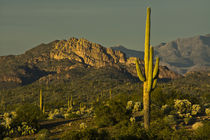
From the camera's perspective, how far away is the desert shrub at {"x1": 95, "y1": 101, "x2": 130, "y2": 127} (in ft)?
107

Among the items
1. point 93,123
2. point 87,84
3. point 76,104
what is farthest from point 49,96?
point 93,123

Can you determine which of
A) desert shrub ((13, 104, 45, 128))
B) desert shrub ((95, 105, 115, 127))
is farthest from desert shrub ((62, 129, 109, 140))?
desert shrub ((13, 104, 45, 128))

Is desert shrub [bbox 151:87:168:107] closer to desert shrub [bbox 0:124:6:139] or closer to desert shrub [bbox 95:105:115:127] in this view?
desert shrub [bbox 95:105:115:127]

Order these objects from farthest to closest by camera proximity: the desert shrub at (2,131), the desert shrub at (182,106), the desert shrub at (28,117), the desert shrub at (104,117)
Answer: the desert shrub at (182,106)
the desert shrub at (28,117)
the desert shrub at (104,117)
the desert shrub at (2,131)

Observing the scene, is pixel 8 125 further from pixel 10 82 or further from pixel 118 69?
pixel 10 82

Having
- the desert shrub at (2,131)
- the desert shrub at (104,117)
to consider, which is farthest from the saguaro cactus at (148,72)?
the desert shrub at (2,131)

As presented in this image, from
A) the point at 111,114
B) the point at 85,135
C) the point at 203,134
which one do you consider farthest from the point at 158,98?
the point at 85,135

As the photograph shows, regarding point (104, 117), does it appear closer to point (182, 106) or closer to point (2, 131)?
point (182, 106)

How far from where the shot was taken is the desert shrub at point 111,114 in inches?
1279

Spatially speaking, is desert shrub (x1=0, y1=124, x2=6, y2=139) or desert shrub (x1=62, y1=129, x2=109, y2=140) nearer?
desert shrub (x1=62, y1=129, x2=109, y2=140)

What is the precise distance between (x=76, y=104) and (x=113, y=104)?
44103mm

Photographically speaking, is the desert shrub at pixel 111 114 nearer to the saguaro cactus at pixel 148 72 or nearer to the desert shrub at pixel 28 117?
the desert shrub at pixel 28 117

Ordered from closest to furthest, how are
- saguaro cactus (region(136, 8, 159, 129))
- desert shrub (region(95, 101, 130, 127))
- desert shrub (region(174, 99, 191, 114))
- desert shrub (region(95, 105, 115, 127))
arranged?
saguaro cactus (region(136, 8, 159, 129)), desert shrub (region(95, 105, 115, 127)), desert shrub (region(95, 101, 130, 127)), desert shrub (region(174, 99, 191, 114))

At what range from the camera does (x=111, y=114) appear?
34156 millimetres
